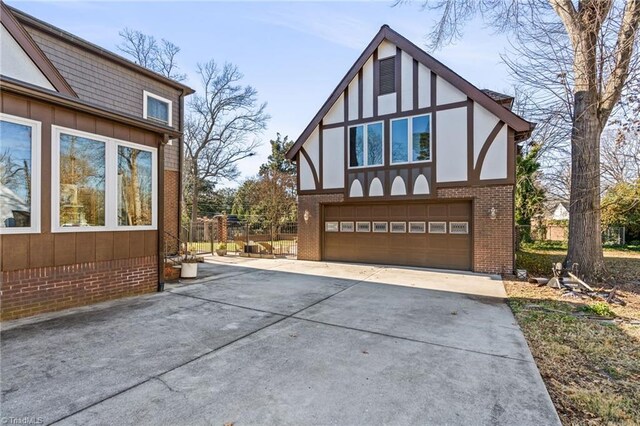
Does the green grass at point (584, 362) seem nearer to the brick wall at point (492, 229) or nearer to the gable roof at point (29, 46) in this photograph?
the brick wall at point (492, 229)

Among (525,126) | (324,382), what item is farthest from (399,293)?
(525,126)

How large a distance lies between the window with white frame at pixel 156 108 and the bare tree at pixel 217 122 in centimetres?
1527

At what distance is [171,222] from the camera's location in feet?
38.5

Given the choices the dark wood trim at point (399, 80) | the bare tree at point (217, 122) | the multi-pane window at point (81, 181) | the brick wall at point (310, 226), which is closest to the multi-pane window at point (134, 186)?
the multi-pane window at point (81, 181)

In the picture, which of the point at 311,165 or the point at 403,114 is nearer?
the point at 403,114

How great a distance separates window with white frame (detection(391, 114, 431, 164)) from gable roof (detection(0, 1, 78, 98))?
30.1ft

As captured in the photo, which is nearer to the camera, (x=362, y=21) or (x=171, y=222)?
(x=362, y=21)

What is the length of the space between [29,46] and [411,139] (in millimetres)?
10218

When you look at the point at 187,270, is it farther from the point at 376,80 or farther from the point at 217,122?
the point at 217,122

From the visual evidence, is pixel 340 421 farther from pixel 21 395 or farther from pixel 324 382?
pixel 21 395

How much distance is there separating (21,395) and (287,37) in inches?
432

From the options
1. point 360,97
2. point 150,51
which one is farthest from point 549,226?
point 150,51

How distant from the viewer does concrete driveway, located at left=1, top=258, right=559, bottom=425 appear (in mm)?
2691

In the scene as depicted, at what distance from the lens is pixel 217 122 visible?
27.2 meters
